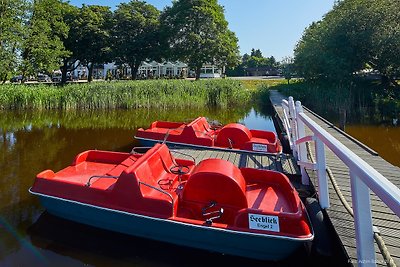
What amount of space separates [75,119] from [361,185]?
45.1 ft

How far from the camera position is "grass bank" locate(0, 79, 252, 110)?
15.9 m

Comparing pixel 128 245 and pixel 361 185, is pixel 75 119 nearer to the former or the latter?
pixel 128 245

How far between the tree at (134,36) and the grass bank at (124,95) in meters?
13.6

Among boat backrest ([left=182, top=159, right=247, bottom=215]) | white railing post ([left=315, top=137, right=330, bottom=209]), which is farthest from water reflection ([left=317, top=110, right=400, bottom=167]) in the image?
boat backrest ([left=182, top=159, right=247, bottom=215])

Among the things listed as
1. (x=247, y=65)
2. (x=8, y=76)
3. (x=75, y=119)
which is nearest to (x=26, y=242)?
(x=75, y=119)

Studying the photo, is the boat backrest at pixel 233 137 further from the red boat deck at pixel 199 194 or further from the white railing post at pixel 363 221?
the white railing post at pixel 363 221

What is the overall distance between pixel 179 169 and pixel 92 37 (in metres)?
28.0

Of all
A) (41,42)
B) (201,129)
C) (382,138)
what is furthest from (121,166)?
(41,42)

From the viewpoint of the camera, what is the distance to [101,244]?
12.9 feet

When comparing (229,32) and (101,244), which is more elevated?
(229,32)

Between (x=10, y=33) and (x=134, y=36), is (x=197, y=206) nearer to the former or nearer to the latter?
(x=10, y=33)

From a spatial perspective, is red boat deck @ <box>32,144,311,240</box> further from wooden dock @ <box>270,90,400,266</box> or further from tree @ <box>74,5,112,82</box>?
tree @ <box>74,5,112,82</box>

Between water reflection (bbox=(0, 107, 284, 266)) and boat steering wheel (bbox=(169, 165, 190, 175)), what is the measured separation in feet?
3.39

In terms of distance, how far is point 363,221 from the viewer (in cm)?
212
